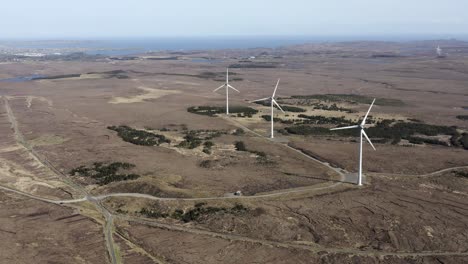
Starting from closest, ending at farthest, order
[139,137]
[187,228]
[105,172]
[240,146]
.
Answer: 1. [187,228]
2. [105,172]
3. [240,146]
4. [139,137]

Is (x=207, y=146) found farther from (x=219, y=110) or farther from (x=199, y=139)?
(x=219, y=110)

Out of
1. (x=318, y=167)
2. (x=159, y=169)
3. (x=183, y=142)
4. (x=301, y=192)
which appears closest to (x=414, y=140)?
(x=318, y=167)

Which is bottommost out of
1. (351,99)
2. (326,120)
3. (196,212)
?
(196,212)

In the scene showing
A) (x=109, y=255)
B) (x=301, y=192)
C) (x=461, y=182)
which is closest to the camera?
(x=109, y=255)

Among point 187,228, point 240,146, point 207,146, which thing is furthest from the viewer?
point 207,146

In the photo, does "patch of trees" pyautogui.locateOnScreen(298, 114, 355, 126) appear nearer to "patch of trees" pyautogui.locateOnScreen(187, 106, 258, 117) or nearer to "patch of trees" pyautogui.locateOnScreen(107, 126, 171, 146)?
"patch of trees" pyautogui.locateOnScreen(187, 106, 258, 117)

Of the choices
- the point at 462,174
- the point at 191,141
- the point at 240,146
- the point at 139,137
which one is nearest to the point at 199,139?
the point at 191,141

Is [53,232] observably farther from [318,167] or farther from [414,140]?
[414,140]
